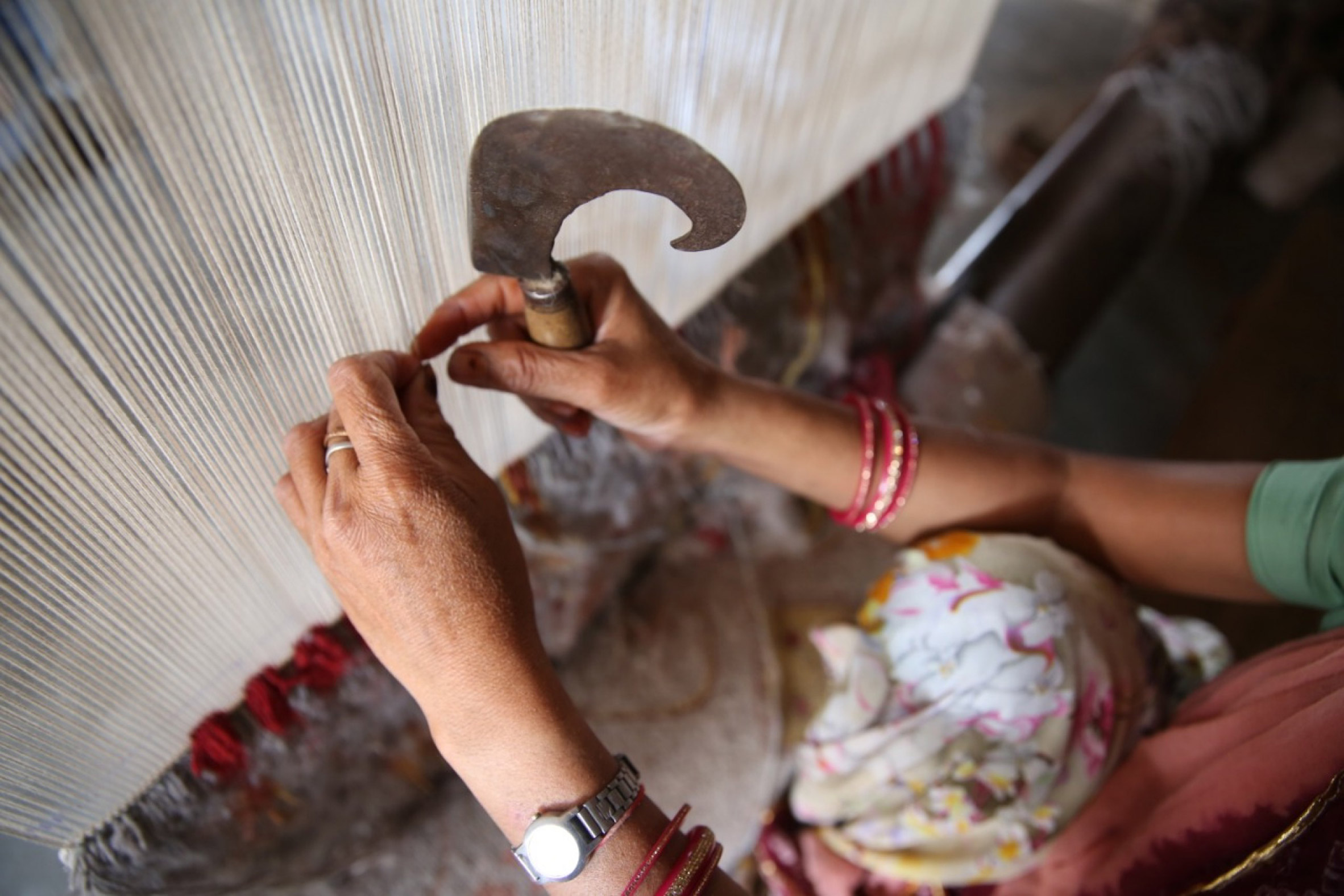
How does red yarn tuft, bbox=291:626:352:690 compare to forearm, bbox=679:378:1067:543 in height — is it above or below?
above

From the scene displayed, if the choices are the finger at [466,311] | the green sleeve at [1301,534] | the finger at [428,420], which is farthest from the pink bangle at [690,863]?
the green sleeve at [1301,534]

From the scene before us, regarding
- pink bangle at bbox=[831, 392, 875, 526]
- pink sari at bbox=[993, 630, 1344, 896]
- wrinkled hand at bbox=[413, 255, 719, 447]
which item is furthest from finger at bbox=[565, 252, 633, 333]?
pink sari at bbox=[993, 630, 1344, 896]

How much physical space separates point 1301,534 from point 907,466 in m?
0.38

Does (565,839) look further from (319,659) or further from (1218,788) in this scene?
(1218,788)

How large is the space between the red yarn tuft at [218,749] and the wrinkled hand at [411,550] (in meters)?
0.36

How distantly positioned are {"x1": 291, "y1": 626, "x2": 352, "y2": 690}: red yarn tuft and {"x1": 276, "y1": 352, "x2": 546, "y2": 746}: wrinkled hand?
12.9 inches

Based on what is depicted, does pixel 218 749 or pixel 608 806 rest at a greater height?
pixel 218 749

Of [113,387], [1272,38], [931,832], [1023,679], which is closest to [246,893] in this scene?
[113,387]

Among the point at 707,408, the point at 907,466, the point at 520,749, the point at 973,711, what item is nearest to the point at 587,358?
the point at 707,408

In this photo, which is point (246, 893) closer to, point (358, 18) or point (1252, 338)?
point (358, 18)

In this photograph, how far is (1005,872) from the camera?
0.84 meters

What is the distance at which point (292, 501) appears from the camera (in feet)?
1.93

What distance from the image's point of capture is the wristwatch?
0.57m

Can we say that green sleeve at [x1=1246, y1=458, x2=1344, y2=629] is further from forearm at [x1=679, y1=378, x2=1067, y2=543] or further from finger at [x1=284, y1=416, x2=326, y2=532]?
finger at [x1=284, y1=416, x2=326, y2=532]
